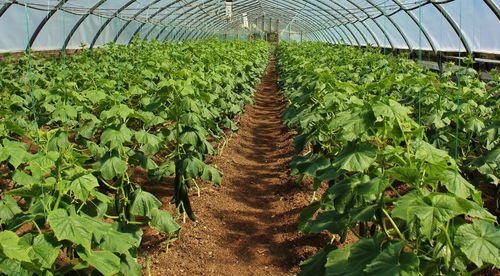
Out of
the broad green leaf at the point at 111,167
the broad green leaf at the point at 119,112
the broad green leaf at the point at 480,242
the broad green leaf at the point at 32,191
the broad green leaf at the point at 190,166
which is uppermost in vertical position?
the broad green leaf at the point at 119,112

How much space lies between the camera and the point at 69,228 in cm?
223

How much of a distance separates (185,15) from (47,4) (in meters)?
12.3

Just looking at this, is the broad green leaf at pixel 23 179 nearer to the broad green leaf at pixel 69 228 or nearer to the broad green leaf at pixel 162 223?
the broad green leaf at pixel 69 228

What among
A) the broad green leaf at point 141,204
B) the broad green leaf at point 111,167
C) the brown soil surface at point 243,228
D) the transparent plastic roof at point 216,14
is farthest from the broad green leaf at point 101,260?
the transparent plastic roof at point 216,14

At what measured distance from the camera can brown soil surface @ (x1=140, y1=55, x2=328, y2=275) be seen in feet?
14.7

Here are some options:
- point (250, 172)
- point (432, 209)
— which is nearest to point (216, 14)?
point (250, 172)

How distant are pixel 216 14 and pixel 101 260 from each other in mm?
26737

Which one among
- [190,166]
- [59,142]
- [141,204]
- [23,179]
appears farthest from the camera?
[190,166]

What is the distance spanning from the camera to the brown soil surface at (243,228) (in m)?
4.47

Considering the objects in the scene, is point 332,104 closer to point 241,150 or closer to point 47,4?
point 241,150

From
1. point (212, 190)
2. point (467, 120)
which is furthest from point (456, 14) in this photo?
point (212, 190)

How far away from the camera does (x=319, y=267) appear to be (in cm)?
298

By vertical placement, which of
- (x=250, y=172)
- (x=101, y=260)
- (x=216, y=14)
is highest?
(x=216, y=14)

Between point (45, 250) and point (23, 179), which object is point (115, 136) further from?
point (45, 250)
